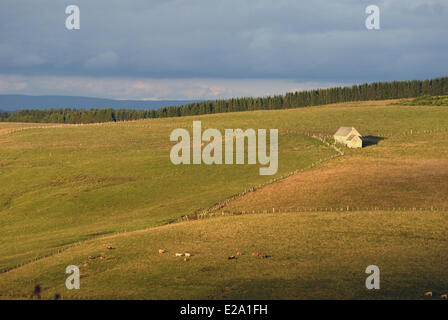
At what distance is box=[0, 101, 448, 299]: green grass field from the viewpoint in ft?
88.1

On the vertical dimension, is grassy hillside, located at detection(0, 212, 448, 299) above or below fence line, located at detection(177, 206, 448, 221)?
below

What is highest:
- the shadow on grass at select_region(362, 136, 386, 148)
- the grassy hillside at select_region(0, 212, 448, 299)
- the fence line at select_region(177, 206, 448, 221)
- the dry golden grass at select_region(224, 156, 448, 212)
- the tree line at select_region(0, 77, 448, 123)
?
the tree line at select_region(0, 77, 448, 123)

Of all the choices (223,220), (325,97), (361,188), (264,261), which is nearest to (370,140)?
(361,188)

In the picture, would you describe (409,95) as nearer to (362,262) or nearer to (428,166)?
(428,166)

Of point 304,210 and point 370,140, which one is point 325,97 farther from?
point 304,210

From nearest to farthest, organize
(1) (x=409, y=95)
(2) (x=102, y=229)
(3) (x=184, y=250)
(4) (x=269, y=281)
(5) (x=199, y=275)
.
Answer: (4) (x=269, y=281) → (5) (x=199, y=275) → (3) (x=184, y=250) → (2) (x=102, y=229) → (1) (x=409, y=95)

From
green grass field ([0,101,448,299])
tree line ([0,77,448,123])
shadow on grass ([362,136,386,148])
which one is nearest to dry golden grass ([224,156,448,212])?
green grass field ([0,101,448,299])

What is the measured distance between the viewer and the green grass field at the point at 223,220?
2686 centimetres

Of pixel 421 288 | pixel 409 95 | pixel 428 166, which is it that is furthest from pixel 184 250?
A: pixel 409 95

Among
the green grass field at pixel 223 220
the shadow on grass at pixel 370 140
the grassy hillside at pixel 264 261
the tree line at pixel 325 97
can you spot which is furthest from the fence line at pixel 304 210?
the tree line at pixel 325 97

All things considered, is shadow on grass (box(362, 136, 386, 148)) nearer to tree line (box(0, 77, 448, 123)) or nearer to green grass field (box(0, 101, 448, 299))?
green grass field (box(0, 101, 448, 299))

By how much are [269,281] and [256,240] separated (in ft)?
32.5

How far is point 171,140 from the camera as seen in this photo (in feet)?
316

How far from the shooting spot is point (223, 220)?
44594 mm
